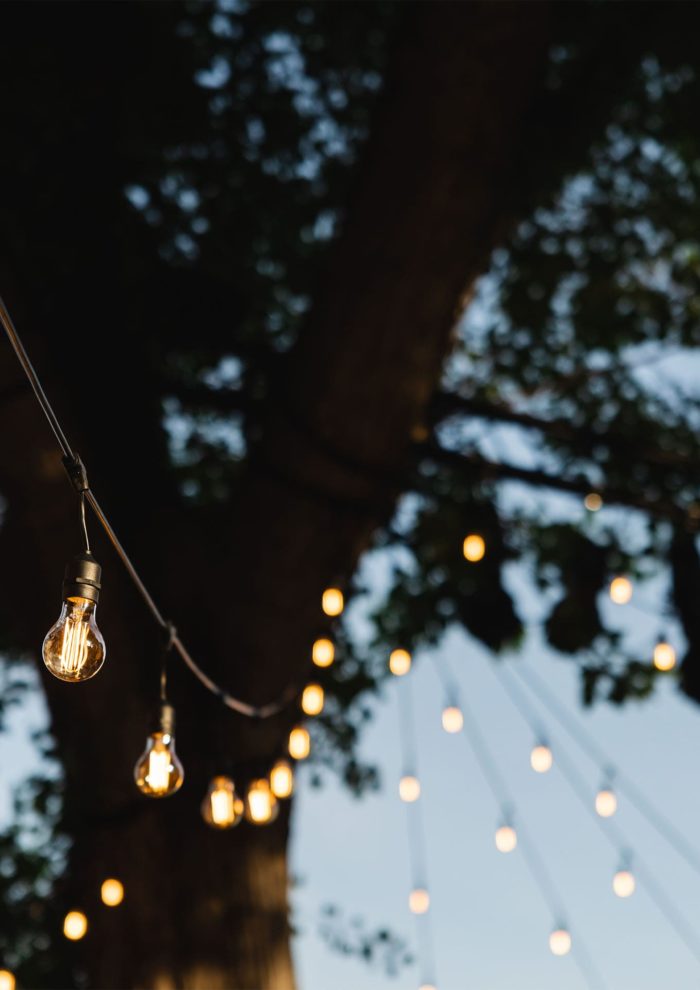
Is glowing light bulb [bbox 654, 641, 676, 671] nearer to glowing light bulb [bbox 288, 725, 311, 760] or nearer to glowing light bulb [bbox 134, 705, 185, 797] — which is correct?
glowing light bulb [bbox 288, 725, 311, 760]

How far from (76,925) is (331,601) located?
1.25 m

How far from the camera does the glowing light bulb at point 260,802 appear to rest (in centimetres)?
328

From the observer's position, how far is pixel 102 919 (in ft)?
10.7

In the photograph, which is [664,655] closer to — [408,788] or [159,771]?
[408,788]

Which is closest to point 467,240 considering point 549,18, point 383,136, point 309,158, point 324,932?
point 383,136

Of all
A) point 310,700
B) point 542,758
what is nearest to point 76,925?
point 310,700

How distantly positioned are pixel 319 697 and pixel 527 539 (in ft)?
7.70

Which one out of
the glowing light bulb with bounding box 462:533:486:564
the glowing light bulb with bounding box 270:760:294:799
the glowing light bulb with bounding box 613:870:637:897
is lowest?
the glowing light bulb with bounding box 270:760:294:799

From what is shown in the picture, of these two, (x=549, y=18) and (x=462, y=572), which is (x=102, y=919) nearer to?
(x=462, y=572)

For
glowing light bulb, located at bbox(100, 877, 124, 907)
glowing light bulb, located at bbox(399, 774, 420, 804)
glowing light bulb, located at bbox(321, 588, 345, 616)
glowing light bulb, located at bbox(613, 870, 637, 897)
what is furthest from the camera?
glowing light bulb, located at bbox(613, 870, 637, 897)

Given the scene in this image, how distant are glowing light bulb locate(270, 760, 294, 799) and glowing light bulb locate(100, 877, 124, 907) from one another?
1.73 ft

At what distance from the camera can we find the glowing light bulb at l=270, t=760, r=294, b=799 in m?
3.44

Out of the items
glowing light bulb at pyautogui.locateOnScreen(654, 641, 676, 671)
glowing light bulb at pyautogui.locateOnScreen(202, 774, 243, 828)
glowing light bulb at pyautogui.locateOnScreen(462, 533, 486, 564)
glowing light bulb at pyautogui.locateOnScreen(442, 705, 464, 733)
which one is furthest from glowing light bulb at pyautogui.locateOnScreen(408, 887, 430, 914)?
glowing light bulb at pyautogui.locateOnScreen(202, 774, 243, 828)

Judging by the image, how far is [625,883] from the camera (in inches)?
201
